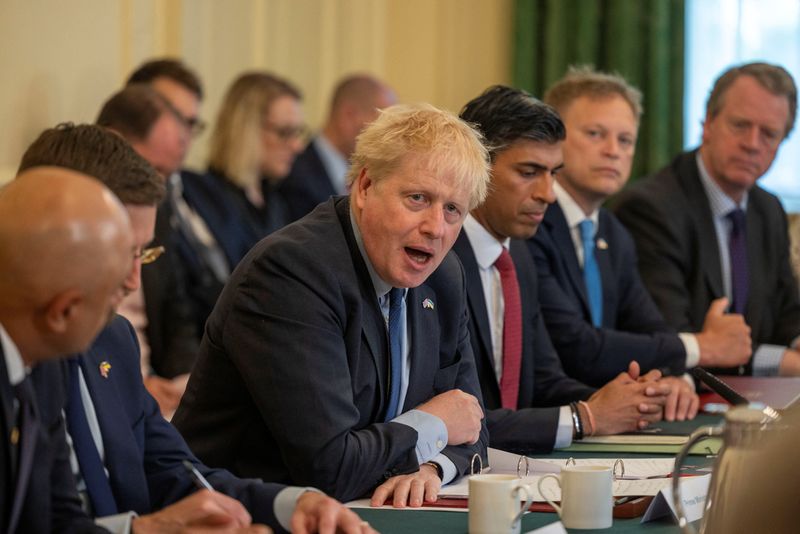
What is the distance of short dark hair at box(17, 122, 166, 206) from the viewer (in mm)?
2104

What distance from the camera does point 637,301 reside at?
13.1 ft

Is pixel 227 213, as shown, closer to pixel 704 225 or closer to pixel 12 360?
pixel 704 225

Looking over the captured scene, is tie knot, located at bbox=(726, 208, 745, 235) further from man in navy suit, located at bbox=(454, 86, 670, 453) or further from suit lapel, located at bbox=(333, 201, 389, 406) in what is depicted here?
suit lapel, located at bbox=(333, 201, 389, 406)

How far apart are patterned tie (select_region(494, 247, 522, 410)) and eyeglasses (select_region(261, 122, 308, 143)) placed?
9.35 ft

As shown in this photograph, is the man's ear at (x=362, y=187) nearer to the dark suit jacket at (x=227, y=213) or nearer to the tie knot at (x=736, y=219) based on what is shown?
the tie knot at (x=736, y=219)

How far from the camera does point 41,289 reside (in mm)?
1522

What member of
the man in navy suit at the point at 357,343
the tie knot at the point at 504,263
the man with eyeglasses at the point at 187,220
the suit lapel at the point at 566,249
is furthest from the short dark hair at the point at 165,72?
the man in navy suit at the point at 357,343

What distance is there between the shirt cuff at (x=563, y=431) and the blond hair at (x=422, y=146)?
63cm

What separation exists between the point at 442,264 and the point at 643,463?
61 cm

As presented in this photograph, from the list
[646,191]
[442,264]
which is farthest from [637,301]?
[442,264]

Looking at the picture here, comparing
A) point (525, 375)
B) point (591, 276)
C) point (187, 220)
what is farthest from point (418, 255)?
point (187, 220)

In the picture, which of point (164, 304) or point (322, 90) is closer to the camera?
point (164, 304)

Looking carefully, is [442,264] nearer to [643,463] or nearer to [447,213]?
[447,213]

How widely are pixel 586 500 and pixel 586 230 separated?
1950mm
